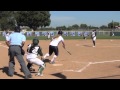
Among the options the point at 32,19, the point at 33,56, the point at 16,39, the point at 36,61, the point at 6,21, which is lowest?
the point at 36,61

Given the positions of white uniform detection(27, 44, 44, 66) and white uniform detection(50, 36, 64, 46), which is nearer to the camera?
white uniform detection(27, 44, 44, 66)

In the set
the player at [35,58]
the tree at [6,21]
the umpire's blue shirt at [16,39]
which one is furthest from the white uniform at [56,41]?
the tree at [6,21]

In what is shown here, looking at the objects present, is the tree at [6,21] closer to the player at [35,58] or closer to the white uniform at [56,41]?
the white uniform at [56,41]

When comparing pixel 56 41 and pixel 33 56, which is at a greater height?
pixel 56 41

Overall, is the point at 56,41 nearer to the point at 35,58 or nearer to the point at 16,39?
the point at 35,58

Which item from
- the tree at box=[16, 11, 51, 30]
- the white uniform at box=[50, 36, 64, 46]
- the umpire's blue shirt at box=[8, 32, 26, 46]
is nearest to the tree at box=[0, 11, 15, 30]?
the tree at box=[16, 11, 51, 30]

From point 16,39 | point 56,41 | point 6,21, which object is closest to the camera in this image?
point 16,39

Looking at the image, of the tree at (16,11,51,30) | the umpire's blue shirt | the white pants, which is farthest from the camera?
the tree at (16,11,51,30)

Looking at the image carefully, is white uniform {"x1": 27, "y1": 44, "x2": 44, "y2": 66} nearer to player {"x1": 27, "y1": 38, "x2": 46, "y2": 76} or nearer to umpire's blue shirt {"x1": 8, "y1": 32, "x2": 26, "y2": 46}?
player {"x1": 27, "y1": 38, "x2": 46, "y2": 76}

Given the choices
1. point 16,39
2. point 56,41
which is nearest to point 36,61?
point 16,39

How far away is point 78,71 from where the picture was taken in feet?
37.7
